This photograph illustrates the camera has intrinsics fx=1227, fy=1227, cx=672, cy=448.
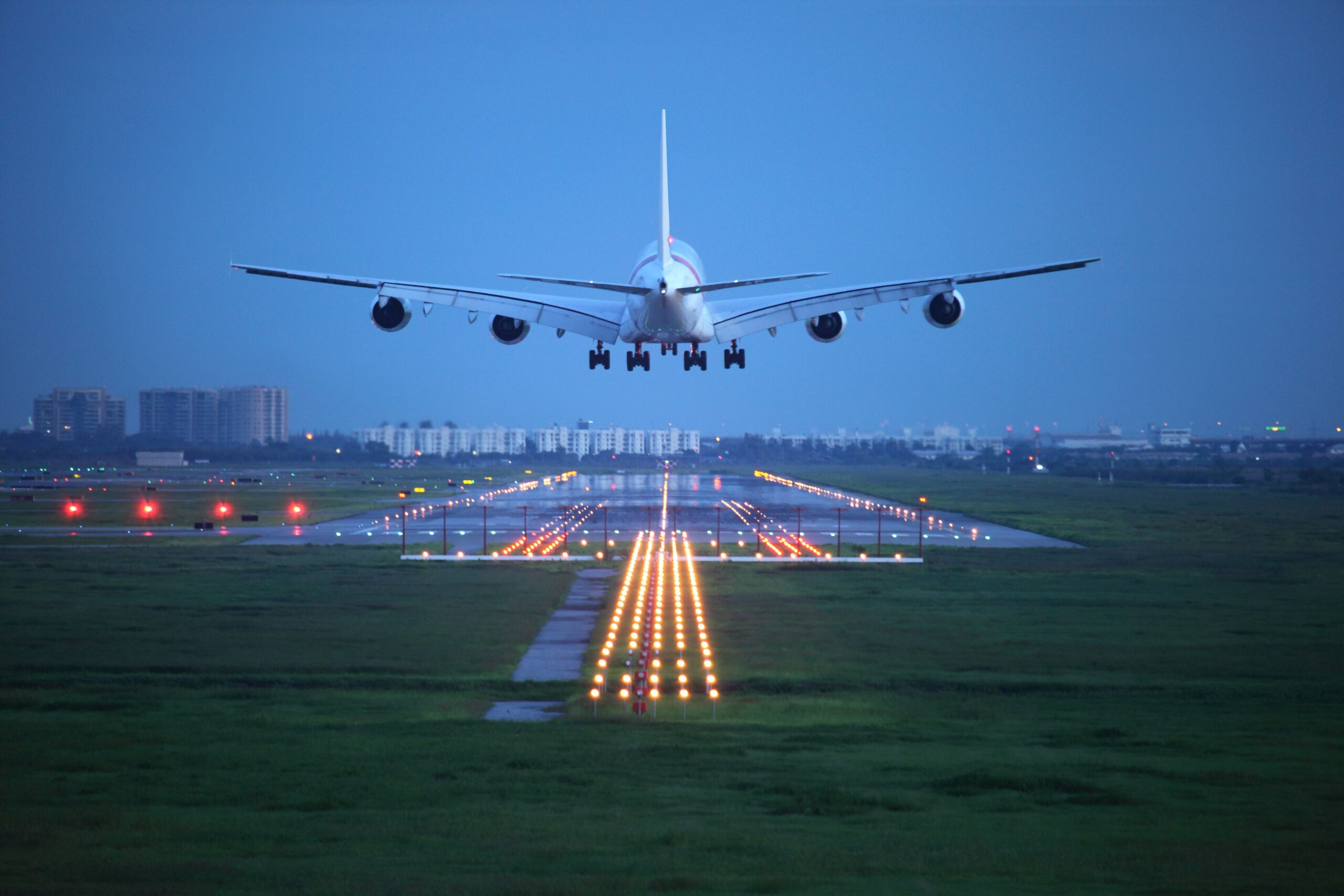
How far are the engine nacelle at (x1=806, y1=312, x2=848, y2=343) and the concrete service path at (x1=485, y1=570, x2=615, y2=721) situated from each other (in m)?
12.3

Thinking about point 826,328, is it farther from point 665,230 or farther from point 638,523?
Result: point 638,523

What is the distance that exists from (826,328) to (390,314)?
50.3 feet

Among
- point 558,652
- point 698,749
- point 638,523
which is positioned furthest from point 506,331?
point 638,523

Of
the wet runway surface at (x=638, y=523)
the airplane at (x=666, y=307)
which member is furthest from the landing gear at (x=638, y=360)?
the wet runway surface at (x=638, y=523)

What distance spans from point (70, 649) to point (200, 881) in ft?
69.3

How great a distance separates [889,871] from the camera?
16.9m

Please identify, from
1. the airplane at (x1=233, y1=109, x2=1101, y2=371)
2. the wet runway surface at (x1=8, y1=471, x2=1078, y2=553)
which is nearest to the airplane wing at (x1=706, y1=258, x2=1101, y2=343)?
the airplane at (x1=233, y1=109, x2=1101, y2=371)

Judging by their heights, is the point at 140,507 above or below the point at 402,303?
below

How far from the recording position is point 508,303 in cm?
3988

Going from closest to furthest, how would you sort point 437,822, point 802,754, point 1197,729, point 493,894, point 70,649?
1. point 493,894
2. point 437,822
3. point 802,754
4. point 1197,729
5. point 70,649

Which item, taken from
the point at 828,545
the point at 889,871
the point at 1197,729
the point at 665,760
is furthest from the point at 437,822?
the point at 828,545

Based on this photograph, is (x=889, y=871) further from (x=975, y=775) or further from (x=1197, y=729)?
(x=1197, y=729)

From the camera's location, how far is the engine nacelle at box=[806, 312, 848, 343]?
142ft

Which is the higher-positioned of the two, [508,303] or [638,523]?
[508,303]
